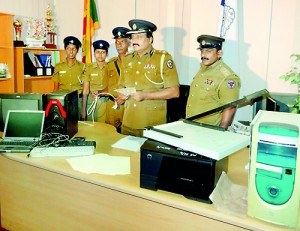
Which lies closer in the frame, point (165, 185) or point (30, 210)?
point (165, 185)

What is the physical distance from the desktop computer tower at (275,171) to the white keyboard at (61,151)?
1042mm

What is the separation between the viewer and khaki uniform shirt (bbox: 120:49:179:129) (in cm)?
275

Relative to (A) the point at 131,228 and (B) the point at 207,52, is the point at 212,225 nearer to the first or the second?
(A) the point at 131,228

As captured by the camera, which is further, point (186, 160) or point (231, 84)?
point (231, 84)

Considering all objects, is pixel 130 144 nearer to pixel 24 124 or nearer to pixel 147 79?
pixel 24 124

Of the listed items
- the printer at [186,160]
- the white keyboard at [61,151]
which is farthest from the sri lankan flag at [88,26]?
the printer at [186,160]

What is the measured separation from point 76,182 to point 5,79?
10.0 ft

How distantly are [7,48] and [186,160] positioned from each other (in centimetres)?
373

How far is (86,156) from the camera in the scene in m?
1.83

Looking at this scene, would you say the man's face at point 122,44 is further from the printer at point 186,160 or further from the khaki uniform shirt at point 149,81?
the printer at point 186,160

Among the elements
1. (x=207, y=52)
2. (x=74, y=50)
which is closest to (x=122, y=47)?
(x=74, y=50)

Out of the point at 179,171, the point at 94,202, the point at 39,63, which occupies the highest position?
the point at 39,63

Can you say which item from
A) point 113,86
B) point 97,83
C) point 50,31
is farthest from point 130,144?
point 50,31

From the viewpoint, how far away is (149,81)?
110 inches
